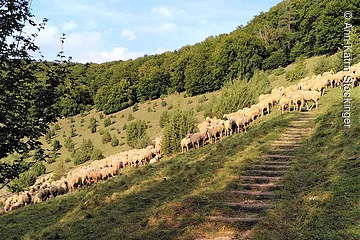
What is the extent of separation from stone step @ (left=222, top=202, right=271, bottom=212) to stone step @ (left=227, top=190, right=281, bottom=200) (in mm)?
408

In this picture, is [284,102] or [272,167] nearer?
[272,167]

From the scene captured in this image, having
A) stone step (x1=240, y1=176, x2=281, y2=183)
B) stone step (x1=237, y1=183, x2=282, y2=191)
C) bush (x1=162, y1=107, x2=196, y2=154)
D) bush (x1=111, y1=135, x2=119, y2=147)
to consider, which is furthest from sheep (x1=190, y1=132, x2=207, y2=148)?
bush (x1=111, y1=135, x2=119, y2=147)

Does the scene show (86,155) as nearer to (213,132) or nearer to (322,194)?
(213,132)

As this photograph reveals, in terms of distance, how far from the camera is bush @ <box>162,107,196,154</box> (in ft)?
67.7

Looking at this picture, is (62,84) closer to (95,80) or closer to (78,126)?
(78,126)

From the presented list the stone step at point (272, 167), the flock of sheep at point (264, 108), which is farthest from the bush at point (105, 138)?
the stone step at point (272, 167)

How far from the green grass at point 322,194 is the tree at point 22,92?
4074 millimetres

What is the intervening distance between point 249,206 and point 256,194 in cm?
81

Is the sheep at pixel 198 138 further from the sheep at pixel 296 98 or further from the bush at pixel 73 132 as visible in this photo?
the bush at pixel 73 132

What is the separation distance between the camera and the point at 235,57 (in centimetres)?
5644

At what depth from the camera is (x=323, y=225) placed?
17.6 feet

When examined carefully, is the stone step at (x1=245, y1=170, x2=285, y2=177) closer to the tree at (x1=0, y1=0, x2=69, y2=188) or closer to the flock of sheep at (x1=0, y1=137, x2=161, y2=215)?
the tree at (x1=0, y1=0, x2=69, y2=188)

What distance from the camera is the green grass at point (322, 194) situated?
5.33 metres

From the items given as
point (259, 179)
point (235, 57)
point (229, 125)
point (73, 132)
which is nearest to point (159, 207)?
point (259, 179)
